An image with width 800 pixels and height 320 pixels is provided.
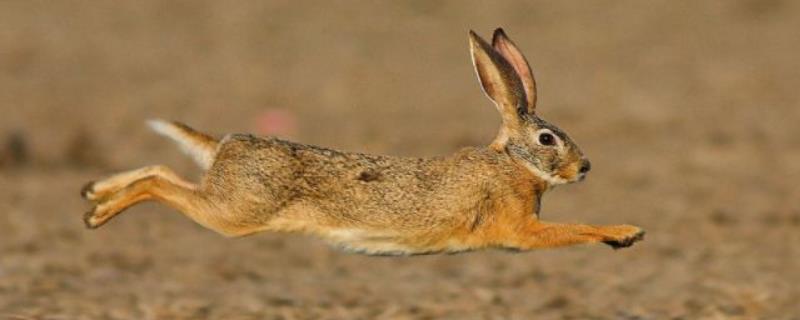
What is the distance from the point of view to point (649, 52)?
19.9m

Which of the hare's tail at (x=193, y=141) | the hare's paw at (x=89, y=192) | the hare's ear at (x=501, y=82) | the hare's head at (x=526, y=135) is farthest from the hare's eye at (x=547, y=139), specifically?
the hare's paw at (x=89, y=192)

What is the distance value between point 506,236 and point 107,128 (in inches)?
419

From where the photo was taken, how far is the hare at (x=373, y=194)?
263 inches

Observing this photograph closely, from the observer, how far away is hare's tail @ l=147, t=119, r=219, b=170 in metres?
6.96

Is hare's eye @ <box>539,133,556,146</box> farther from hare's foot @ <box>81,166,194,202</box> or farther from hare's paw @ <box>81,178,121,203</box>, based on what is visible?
hare's paw @ <box>81,178,121,203</box>

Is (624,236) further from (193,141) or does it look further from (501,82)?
(193,141)

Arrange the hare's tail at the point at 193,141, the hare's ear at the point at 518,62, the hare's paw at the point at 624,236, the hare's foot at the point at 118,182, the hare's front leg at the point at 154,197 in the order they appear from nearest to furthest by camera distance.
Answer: the hare's paw at the point at 624,236 < the hare's front leg at the point at 154,197 < the hare's foot at the point at 118,182 < the hare's tail at the point at 193,141 < the hare's ear at the point at 518,62

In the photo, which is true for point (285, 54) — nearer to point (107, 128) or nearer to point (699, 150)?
point (107, 128)

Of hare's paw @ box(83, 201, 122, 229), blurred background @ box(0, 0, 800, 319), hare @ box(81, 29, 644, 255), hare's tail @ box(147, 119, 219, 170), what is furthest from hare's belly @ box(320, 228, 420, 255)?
blurred background @ box(0, 0, 800, 319)

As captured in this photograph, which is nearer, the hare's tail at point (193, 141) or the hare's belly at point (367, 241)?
the hare's belly at point (367, 241)

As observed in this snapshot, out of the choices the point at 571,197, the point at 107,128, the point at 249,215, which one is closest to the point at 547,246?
the point at 249,215

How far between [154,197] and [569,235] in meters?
1.99

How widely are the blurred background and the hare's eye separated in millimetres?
1465

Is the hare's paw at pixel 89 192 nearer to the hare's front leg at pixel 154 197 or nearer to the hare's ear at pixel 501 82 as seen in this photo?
the hare's front leg at pixel 154 197
